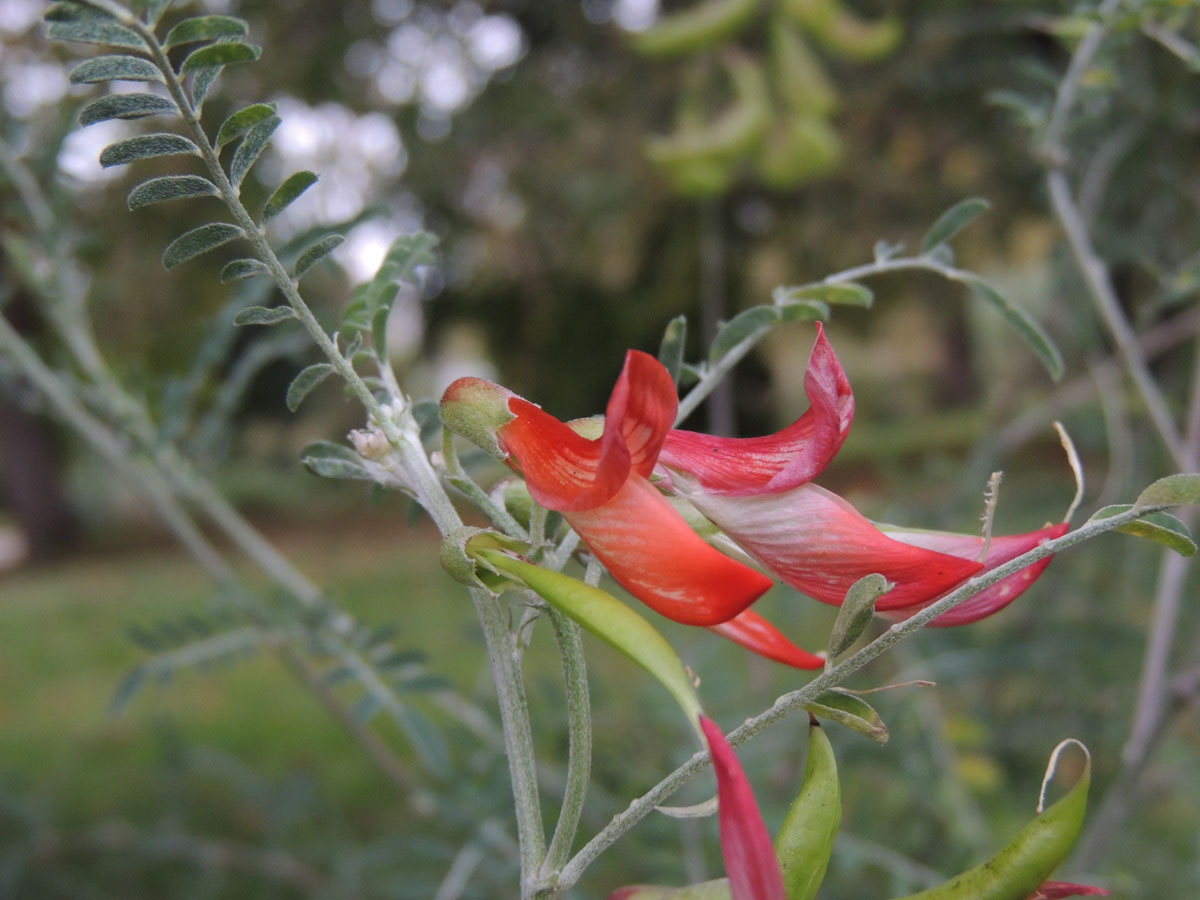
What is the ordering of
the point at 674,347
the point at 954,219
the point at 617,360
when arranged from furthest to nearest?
the point at 617,360, the point at 954,219, the point at 674,347

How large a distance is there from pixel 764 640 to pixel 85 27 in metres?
0.36

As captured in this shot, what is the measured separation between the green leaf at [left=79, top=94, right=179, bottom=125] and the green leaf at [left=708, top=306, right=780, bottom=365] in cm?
29

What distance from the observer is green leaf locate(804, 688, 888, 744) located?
39 cm

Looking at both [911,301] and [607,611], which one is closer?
[607,611]

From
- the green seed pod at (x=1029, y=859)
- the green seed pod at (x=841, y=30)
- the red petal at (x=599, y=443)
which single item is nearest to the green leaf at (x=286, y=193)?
the red petal at (x=599, y=443)

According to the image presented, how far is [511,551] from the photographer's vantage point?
1.33 feet

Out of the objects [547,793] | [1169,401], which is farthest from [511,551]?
→ [1169,401]

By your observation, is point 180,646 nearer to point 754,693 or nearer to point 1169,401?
point 754,693

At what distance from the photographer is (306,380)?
0.49 meters

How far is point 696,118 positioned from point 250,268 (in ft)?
5.46

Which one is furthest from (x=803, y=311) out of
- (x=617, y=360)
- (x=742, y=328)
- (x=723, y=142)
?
(x=617, y=360)

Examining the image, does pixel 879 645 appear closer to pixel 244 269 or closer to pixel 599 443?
pixel 599 443

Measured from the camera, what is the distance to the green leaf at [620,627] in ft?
1.04

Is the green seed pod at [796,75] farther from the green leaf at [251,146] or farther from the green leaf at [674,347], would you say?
the green leaf at [251,146]
